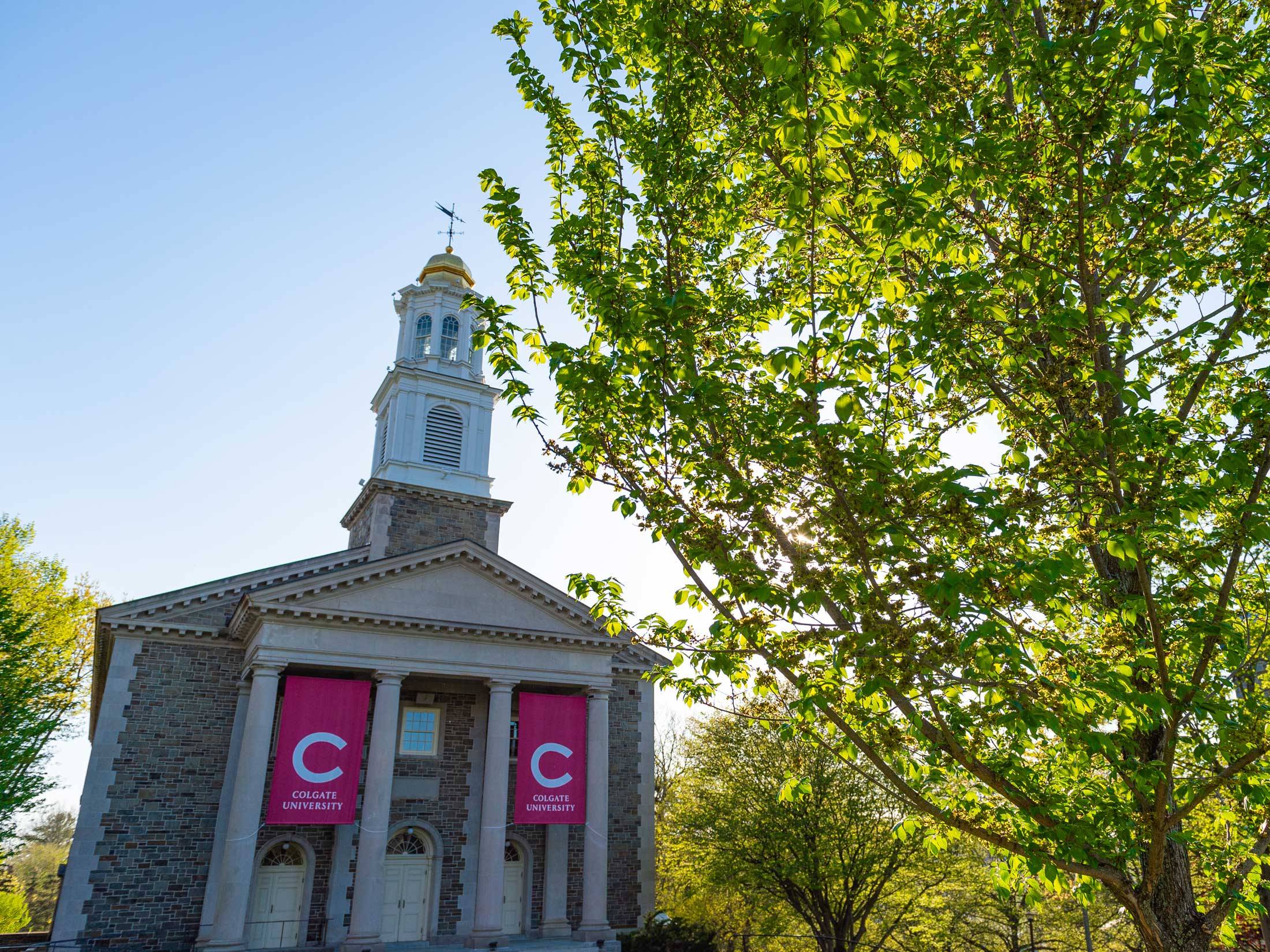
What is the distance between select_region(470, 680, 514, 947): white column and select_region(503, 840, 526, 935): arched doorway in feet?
3.74

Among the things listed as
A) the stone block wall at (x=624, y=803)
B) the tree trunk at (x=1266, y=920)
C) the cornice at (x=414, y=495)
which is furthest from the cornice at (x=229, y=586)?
the tree trunk at (x=1266, y=920)

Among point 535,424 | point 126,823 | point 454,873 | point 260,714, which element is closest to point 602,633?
point 454,873

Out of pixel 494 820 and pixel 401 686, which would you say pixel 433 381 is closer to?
pixel 401 686

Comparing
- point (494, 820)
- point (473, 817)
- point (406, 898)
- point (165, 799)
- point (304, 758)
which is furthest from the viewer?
point (473, 817)

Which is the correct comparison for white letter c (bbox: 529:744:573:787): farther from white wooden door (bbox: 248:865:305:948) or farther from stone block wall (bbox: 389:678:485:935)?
white wooden door (bbox: 248:865:305:948)

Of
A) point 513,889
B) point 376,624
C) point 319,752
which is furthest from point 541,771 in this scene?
point 376,624

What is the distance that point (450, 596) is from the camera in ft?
79.4

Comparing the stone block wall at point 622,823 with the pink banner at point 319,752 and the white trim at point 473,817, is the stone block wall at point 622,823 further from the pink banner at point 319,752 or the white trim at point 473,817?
the pink banner at point 319,752

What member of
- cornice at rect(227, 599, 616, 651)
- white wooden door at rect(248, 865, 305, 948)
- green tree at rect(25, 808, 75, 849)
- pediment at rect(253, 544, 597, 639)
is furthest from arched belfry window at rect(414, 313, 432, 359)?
green tree at rect(25, 808, 75, 849)

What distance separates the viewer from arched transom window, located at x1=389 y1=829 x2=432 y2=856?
76.3 ft

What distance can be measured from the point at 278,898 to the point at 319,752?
4132 mm

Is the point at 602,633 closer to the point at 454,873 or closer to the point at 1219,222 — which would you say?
the point at 454,873

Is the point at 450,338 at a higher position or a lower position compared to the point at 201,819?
higher

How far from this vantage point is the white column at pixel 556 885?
2306 centimetres
